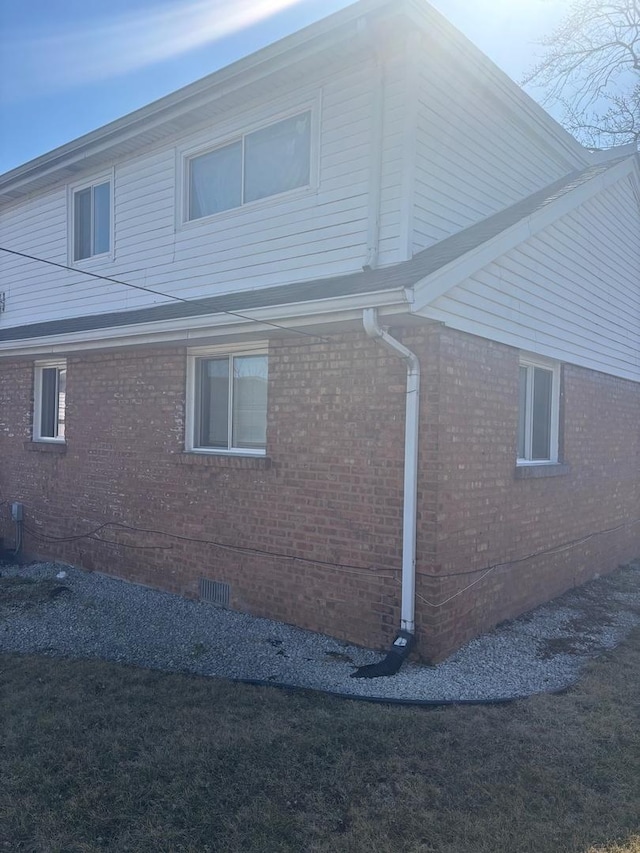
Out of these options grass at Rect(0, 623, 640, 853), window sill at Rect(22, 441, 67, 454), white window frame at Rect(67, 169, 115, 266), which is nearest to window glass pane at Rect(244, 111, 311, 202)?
white window frame at Rect(67, 169, 115, 266)

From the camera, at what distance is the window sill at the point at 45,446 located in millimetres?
9562

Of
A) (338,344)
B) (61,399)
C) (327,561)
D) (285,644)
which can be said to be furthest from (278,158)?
(285,644)

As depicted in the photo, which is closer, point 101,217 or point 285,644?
point 285,644

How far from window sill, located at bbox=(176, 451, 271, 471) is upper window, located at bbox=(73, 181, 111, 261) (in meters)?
3.57

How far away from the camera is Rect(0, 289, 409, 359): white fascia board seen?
17.5 ft

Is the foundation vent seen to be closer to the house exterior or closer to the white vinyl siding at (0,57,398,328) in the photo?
the house exterior

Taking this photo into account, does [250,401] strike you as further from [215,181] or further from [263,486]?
[215,181]

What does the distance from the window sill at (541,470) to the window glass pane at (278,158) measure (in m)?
3.86

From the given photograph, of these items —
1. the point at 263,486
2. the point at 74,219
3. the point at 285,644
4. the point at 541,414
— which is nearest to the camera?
the point at 285,644

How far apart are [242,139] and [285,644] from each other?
220 inches

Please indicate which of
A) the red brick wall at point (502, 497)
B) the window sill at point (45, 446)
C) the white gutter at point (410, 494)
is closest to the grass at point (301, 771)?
the white gutter at point (410, 494)

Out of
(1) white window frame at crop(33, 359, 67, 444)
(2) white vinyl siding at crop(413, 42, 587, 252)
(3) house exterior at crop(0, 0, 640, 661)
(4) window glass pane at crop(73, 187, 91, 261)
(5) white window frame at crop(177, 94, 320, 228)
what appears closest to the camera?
(3) house exterior at crop(0, 0, 640, 661)

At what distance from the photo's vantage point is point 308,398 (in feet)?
21.6

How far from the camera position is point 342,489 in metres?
6.28
